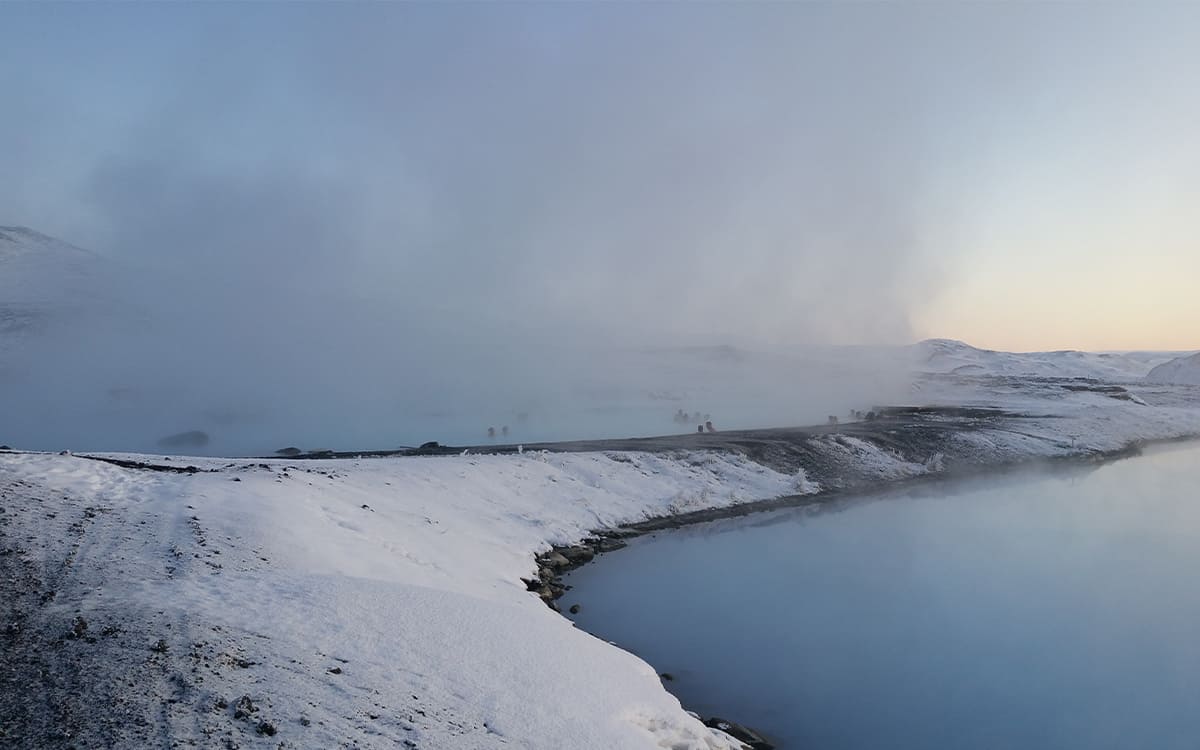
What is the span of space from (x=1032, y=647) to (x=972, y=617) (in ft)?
6.43

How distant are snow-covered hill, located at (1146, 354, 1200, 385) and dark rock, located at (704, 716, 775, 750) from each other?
156 metres

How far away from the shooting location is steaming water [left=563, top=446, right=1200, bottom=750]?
12.4m

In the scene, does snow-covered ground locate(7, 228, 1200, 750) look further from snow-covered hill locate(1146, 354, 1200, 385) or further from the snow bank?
snow-covered hill locate(1146, 354, 1200, 385)

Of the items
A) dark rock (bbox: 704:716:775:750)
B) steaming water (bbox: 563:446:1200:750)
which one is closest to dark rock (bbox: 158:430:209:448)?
steaming water (bbox: 563:446:1200:750)

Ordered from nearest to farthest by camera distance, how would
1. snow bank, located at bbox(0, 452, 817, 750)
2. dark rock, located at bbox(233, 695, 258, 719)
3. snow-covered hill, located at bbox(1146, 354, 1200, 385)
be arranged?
dark rock, located at bbox(233, 695, 258, 719), snow bank, located at bbox(0, 452, 817, 750), snow-covered hill, located at bbox(1146, 354, 1200, 385)

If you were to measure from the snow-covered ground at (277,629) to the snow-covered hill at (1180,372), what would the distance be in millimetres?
156935

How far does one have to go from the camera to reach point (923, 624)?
1697cm

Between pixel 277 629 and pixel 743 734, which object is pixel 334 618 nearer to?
pixel 277 629

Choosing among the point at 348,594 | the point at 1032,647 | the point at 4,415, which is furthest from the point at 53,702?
the point at 4,415

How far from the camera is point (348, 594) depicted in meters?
10.4

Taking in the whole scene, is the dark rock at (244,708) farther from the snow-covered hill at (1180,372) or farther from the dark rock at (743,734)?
the snow-covered hill at (1180,372)

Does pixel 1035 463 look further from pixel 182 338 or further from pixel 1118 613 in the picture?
pixel 182 338

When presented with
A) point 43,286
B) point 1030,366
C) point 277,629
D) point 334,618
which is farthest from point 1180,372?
point 43,286

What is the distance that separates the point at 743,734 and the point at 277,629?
8.21 meters
